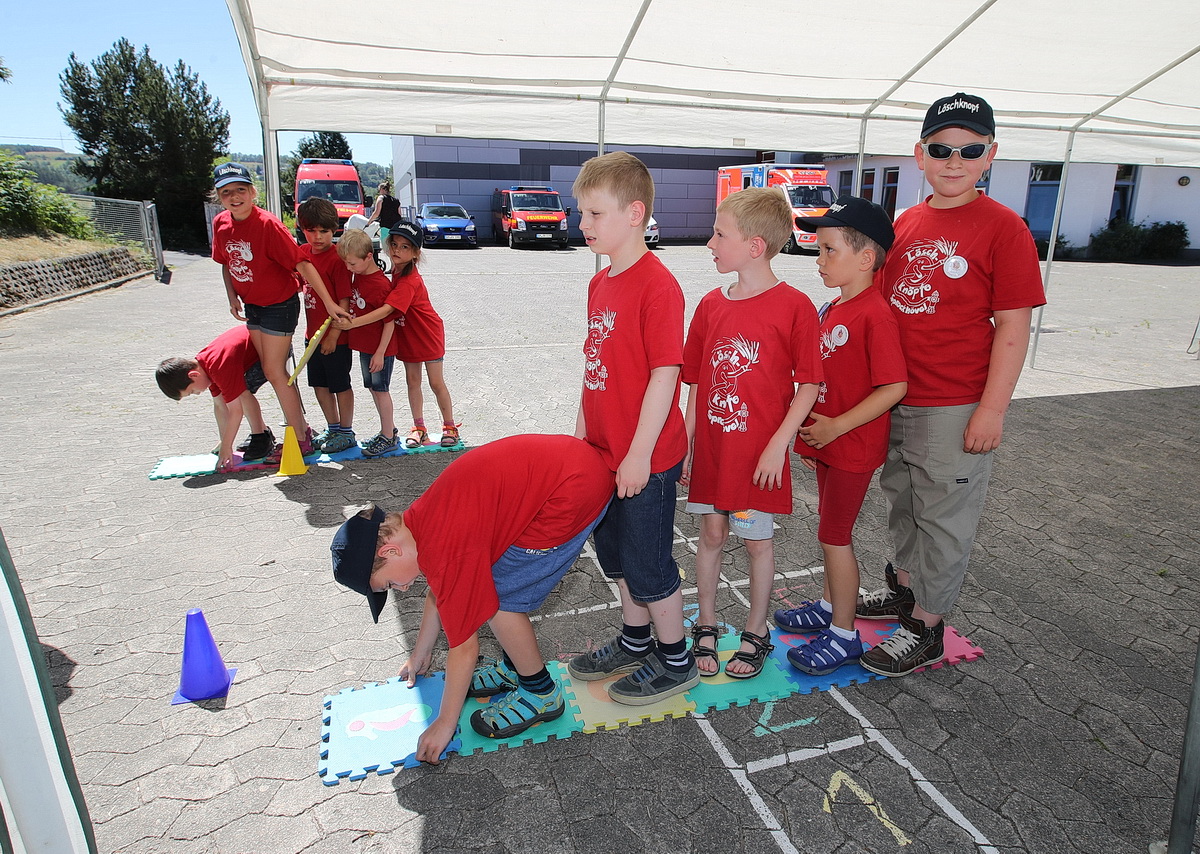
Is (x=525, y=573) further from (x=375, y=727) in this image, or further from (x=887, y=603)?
(x=887, y=603)

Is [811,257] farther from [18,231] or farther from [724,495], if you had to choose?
[724,495]

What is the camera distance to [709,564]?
2.92 meters

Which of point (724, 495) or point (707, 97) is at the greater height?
point (707, 97)

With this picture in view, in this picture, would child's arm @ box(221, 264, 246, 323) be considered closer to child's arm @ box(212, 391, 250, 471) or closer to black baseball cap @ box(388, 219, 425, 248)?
child's arm @ box(212, 391, 250, 471)

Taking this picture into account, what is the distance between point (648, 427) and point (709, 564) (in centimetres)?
83

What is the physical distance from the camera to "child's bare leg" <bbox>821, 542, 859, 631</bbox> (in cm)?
287

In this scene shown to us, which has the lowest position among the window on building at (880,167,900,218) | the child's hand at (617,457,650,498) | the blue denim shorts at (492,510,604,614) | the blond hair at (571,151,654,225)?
the blue denim shorts at (492,510,604,614)

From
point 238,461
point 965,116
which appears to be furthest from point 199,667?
point 965,116

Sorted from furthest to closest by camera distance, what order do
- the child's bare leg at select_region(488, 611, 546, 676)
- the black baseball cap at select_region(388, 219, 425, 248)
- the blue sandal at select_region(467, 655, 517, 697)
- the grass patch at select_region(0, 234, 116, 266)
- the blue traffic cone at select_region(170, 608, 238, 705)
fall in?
1. the grass patch at select_region(0, 234, 116, 266)
2. the black baseball cap at select_region(388, 219, 425, 248)
3. the blue sandal at select_region(467, 655, 517, 697)
4. the blue traffic cone at select_region(170, 608, 238, 705)
5. the child's bare leg at select_region(488, 611, 546, 676)

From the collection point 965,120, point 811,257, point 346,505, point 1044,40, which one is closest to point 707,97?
point 1044,40

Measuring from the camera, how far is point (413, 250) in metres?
5.34

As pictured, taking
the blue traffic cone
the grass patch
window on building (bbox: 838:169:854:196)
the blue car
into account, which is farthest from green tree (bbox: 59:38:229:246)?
the blue traffic cone

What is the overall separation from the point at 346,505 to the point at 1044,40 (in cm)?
596

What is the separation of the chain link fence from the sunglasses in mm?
19791
